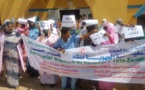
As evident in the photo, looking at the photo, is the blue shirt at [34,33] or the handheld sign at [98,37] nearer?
the handheld sign at [98,37]

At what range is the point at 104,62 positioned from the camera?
6508mm

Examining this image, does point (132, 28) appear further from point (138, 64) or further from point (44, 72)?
point (44, 72)

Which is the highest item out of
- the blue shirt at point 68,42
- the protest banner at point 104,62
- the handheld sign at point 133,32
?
the handheld sign at point 133,32

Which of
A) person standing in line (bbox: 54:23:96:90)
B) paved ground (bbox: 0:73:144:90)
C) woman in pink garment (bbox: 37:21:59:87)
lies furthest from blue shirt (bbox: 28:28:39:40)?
person standing in line (bbox: 54:23:96:90)

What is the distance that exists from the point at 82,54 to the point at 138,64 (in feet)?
3.79

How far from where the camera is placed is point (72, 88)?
7.02 meters

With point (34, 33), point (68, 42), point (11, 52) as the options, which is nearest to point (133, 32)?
point (68, 42)

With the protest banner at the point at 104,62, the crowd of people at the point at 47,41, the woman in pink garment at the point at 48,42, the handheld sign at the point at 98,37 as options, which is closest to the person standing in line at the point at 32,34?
the crowd of people at the point at 47,41

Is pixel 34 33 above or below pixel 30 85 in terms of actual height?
above

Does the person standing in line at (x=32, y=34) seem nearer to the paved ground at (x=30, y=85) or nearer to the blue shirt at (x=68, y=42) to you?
the paved ground at (x=30, y=85)

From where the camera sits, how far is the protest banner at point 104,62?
20.9 feet

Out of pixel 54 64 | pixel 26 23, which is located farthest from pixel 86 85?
pixel 26 23

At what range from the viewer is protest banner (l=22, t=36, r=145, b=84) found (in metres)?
6.37

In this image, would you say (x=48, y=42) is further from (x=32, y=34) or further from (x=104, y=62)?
(x=104, y=62)
